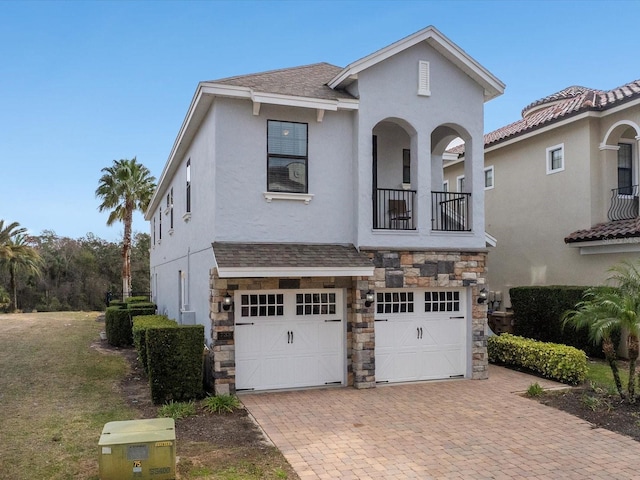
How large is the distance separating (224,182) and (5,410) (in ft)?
18.7

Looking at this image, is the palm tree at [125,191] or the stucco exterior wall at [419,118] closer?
the stucco exterior wall at [419,118]

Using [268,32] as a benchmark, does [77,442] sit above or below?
below

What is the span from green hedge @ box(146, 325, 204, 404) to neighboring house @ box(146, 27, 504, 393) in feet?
1.41

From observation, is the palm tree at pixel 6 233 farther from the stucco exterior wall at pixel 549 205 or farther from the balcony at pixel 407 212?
the balcony at pixel 407 212

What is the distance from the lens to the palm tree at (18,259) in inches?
1352

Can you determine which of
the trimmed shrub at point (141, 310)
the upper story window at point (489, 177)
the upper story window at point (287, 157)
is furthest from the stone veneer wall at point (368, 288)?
the upper story window at point (489, 177)

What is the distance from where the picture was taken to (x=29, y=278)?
42.1 metres

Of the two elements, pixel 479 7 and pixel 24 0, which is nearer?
pixel 24 0

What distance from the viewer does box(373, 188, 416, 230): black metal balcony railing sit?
37.6 ft

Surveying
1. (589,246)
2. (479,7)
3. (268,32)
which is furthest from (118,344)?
(479,7)

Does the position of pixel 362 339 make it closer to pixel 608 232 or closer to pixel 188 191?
pixel 188 191

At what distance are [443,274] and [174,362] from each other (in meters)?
5.90

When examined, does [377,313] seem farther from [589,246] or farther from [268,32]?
[268,32]

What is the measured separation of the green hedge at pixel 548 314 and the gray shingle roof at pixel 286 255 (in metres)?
6.90
